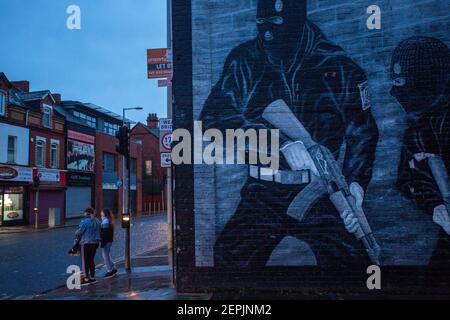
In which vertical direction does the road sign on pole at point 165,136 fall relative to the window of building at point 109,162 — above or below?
below

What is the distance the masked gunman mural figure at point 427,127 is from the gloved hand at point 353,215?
0.69 meters

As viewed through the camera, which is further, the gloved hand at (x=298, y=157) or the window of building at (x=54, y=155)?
the window of building at (x=54, y=155)

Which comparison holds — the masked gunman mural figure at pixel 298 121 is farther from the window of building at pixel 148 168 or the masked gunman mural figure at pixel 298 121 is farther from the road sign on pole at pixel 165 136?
the window of building at pixel 148 168

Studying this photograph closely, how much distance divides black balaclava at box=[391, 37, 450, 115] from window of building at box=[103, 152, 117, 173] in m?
37.5

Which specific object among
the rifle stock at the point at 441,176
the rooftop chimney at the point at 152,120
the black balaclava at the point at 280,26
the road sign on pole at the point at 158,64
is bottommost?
the rifle stock at the point at 441,176

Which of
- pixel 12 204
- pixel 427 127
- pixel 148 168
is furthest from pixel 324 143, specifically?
pixel 148 168

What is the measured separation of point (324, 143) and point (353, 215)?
136 centimetres

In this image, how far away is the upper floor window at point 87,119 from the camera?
40344mm

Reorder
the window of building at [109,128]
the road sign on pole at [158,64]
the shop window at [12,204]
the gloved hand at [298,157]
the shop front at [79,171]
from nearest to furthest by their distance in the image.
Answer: the gloved hand at [298,157], the road sign on pole at [158,64], the shop window at [12,204], the shop front at [79,171], the window of building at [109,128]

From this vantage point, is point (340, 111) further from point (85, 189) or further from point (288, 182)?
point (85, 189)

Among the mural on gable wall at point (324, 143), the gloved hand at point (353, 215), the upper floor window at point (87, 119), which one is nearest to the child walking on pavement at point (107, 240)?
the mural on gable wall at point (324, 143)

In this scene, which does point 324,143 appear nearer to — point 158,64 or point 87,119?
point 158,64

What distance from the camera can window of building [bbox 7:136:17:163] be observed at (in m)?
29.0
